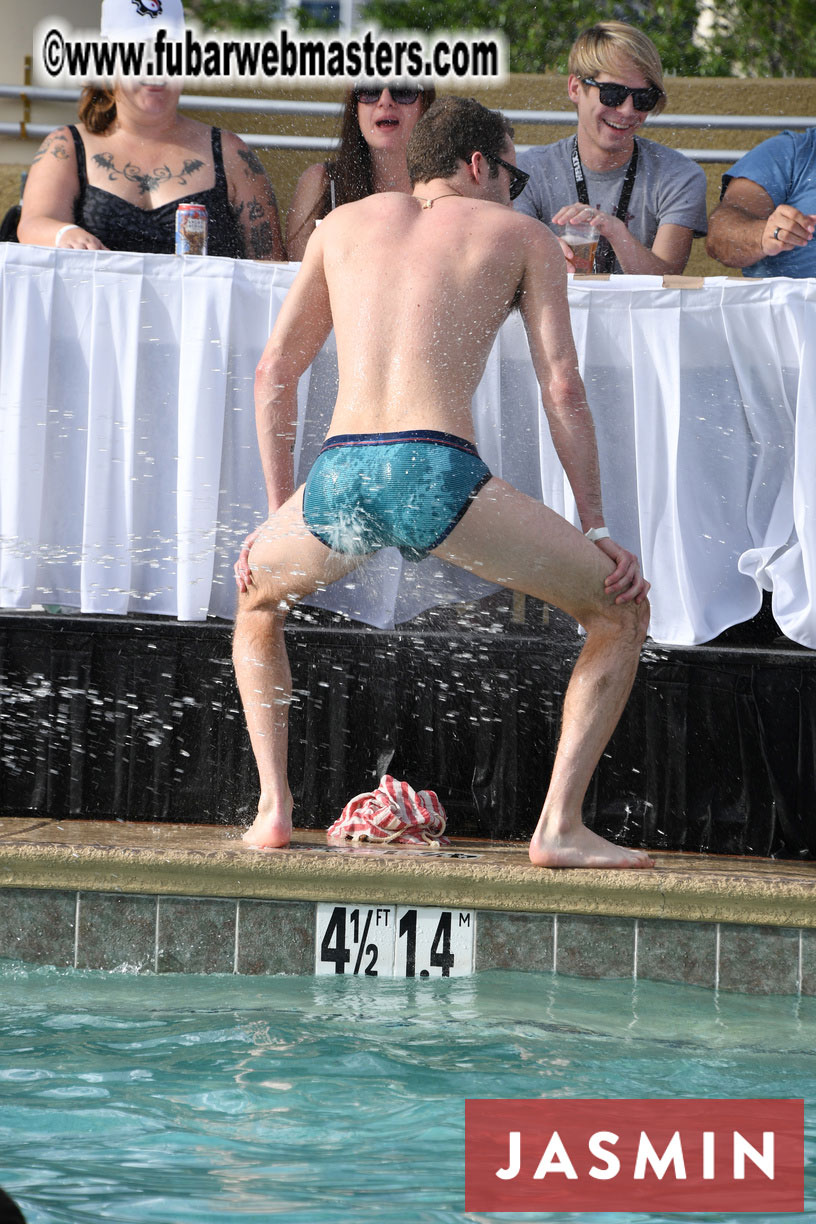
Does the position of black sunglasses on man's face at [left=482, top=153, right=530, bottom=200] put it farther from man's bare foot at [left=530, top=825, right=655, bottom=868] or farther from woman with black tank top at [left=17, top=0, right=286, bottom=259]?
man's bare foot at [left=530, top=825, right=655, bottom=868]

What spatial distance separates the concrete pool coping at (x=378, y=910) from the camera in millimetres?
2922

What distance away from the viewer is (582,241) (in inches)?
156

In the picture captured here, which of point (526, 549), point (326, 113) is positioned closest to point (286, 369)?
point (526, 549)

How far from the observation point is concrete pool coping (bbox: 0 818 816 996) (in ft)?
9.59

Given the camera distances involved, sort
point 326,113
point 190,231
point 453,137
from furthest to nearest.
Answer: point 326,113 < point 190,231 < point 453,137

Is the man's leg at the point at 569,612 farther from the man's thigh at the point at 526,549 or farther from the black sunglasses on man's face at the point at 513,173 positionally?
the black sunglasses on man's face at the point at 513,173

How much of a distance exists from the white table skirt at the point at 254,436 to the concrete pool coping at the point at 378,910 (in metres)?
0.82

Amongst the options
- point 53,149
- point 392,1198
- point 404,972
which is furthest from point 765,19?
point 392,1198

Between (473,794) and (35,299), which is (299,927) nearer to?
(473,794)

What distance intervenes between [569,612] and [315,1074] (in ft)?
3.87

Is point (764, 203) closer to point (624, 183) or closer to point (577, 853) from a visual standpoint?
point (624, 183)

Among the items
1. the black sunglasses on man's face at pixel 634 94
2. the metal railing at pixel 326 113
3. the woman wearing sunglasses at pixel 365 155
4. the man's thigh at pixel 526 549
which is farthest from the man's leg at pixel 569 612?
the metal railing at pixel 326 113

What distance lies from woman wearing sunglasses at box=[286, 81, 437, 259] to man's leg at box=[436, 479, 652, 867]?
182cm

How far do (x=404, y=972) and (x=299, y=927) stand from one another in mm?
247
